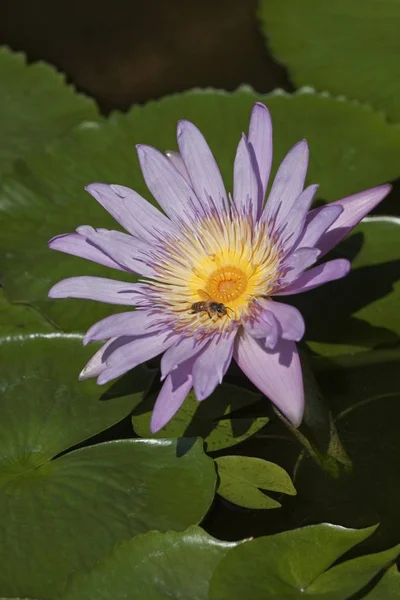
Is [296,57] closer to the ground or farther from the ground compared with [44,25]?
closer to the ground

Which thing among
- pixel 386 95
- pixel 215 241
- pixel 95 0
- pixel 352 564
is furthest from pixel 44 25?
pixel 352 564

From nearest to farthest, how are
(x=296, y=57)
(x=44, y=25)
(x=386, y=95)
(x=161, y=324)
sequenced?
(x=161, y=324) → (x=386, y=95) → (x=296, y=57) → (x=44, y=25)

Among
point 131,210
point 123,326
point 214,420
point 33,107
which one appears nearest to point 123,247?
point 131,210

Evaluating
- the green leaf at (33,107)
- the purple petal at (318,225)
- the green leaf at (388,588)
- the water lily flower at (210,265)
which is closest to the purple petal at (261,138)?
the water lily flower at (210,265)

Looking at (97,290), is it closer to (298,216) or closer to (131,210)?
(131,210)

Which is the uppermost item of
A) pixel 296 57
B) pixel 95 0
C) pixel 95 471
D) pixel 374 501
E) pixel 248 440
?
pixel 95 0

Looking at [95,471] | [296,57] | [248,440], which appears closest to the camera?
[95,471]

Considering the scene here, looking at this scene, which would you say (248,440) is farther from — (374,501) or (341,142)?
(341,142)
